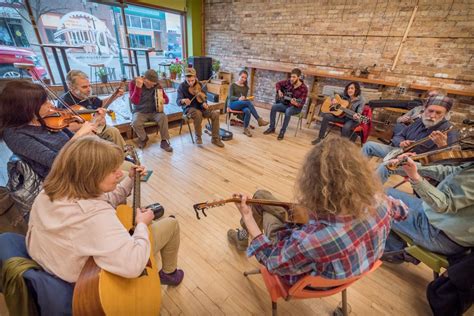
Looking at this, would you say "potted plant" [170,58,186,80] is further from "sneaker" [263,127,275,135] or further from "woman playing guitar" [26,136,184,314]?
"woman playing guitar" [26,136,184,314]

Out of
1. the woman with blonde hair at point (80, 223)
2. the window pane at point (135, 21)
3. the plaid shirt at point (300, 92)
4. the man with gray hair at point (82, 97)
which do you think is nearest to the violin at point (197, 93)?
the man with gray hair at point (82, 97)

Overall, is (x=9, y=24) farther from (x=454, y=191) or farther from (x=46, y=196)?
(x=454, y=191)

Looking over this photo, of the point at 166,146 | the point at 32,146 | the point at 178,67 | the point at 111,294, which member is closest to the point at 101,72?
the point at 178,67

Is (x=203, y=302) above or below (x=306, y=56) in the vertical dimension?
below

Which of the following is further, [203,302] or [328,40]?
[328,40]

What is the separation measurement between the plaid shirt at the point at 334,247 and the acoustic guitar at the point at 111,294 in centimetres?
53

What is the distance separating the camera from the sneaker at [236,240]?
65.9 inches

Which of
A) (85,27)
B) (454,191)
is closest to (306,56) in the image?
(454,191)

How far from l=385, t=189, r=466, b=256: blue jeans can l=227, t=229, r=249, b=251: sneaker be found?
39.4 inches

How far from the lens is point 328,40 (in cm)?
436

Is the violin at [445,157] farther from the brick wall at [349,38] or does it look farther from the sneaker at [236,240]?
the brick wall at [349,38]

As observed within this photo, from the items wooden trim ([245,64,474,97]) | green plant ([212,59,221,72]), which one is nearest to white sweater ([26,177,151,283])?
wooden trim ([245,64,474,97])

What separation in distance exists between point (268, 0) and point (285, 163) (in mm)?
4013

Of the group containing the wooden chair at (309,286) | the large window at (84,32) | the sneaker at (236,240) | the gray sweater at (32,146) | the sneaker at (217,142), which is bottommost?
the sneaker at (236,240)
